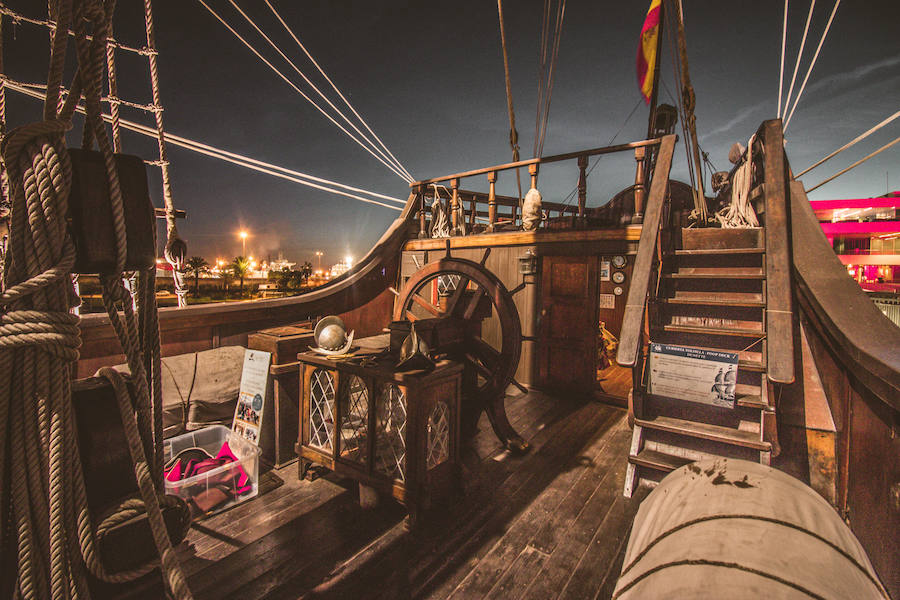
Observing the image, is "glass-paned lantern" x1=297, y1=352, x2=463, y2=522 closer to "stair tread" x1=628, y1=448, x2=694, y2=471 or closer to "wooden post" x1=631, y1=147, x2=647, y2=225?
"stair tread" x1=628, y1=448, x2=694, y2=471

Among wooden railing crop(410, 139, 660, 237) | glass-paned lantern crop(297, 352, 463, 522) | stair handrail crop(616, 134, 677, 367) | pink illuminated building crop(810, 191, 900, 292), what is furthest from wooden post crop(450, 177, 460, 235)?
pink illuminated building crop(810, 191, 900, 292)

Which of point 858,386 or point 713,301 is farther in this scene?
point 713,301

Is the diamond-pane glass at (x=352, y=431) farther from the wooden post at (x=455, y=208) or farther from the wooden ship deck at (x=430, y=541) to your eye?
the wooden post at (x=455, y=208)

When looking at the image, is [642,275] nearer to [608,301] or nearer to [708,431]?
[708,431]

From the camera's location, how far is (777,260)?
2867 mm

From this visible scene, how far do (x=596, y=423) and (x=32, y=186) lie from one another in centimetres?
467

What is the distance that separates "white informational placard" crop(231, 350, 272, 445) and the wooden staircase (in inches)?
Answer: 116

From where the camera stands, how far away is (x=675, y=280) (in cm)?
351

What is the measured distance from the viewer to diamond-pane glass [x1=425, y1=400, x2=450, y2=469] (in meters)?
2.61

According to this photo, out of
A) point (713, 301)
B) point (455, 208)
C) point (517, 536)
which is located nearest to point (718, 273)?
point (713, 301)

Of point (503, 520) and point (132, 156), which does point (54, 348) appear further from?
point (503, 520)

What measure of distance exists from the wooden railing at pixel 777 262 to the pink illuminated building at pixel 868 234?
28828mm

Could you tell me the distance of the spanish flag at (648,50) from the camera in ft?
24.6

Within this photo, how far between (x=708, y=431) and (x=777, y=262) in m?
1.39
